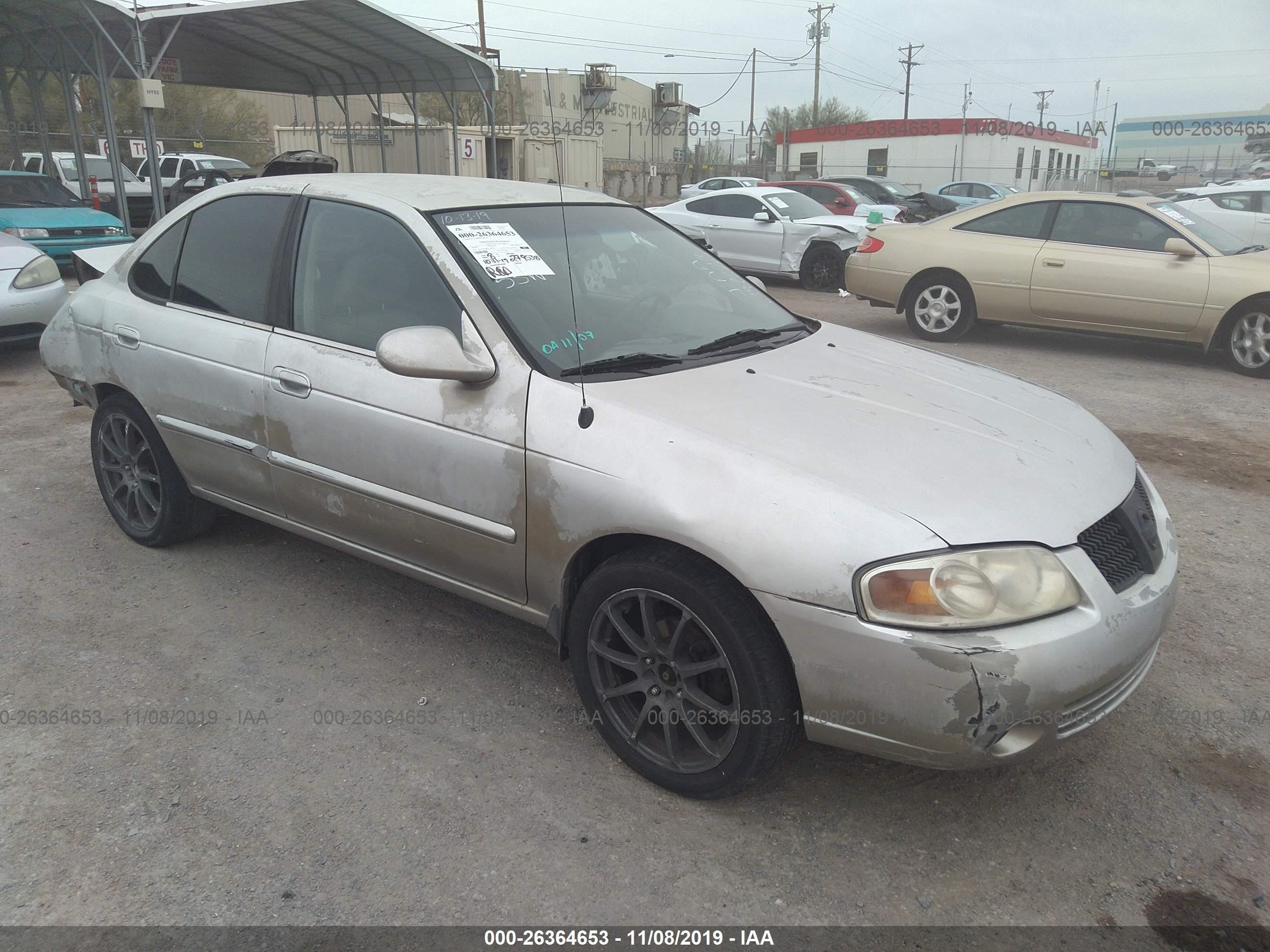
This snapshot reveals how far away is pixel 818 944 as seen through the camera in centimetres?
208

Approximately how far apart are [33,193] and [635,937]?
1388 cm

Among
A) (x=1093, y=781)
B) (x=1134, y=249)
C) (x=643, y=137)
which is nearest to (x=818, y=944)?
(x=1093, y=781)

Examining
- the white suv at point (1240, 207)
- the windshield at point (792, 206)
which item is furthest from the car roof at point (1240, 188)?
the windshield at point (792, 206)

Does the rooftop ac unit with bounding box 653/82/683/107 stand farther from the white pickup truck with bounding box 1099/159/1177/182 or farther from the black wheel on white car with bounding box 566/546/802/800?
the black wheel on white car with bounding box 566/546/802/800

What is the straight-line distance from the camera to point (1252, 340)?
756 centimetres

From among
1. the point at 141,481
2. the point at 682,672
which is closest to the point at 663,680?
the point at 682,672

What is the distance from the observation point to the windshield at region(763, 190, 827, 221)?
12.4m

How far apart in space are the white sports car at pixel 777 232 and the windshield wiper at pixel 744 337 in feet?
28.8

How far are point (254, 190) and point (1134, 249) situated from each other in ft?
24.0

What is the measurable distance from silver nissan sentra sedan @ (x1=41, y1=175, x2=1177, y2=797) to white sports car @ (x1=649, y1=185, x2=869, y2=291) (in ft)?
28.8

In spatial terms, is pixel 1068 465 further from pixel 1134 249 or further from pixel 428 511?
pixel 1134 249

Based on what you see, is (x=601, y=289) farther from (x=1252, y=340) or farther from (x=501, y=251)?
(x=1252, y=340)

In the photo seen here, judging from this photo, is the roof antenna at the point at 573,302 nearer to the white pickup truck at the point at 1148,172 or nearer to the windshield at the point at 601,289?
the windshield at the point at 601,289

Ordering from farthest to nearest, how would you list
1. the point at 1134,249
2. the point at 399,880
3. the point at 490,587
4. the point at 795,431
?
1. the point at 1134,249
2. the point at 490,587
3. the point at 795,431
4. the point at 399,880
